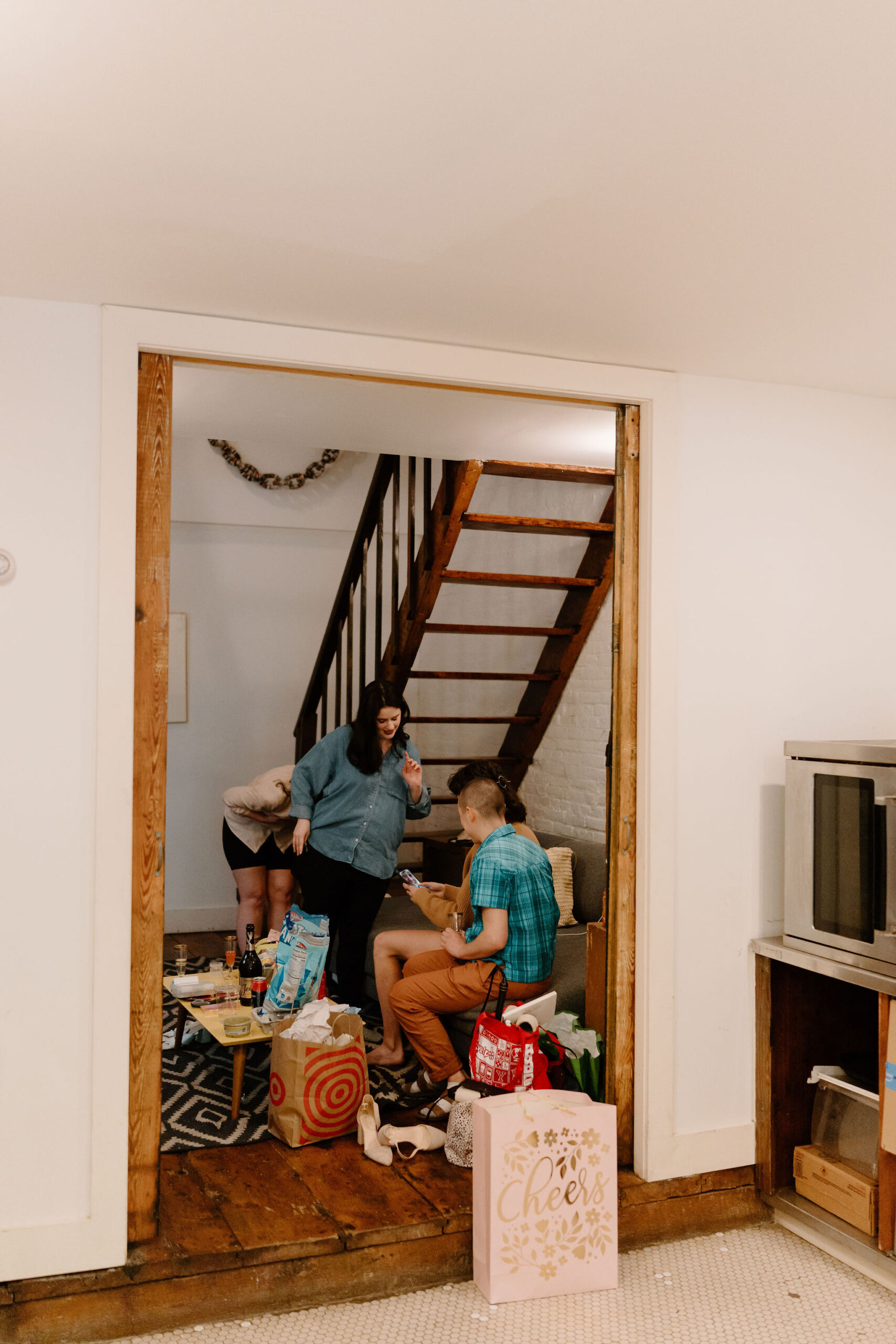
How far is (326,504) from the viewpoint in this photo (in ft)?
21.1

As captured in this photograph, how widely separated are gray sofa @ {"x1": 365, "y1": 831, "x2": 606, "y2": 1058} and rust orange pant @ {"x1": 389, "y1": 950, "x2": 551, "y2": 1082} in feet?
0.79

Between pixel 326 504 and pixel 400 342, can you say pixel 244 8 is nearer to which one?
pixel 400 342

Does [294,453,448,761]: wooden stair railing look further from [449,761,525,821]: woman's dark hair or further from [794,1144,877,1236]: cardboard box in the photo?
[794,1144,877,1236]: cardboard box

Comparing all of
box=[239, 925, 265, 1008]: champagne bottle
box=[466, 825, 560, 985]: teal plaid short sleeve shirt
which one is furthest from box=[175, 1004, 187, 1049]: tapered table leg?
box=[466, 825, 560, 985]: teal plaid short sleeve shirt

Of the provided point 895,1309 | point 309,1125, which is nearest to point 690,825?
point 895,1309

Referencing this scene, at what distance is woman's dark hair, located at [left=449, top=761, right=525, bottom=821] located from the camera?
3.57 meters

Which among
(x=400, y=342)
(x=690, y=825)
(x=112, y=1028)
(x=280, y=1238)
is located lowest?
(x=280, y=1238)

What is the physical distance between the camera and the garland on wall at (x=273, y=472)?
19.9ft

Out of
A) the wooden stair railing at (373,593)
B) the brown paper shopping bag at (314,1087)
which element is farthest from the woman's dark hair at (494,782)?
the wooden stair railing at (373,593)

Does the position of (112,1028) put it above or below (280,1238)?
above

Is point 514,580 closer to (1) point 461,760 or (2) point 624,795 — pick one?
(1) point 461,760

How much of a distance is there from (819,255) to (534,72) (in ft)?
2.99

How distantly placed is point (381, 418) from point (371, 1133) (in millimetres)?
2223

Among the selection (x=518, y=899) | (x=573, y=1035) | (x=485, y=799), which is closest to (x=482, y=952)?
(x=518, y=899)
